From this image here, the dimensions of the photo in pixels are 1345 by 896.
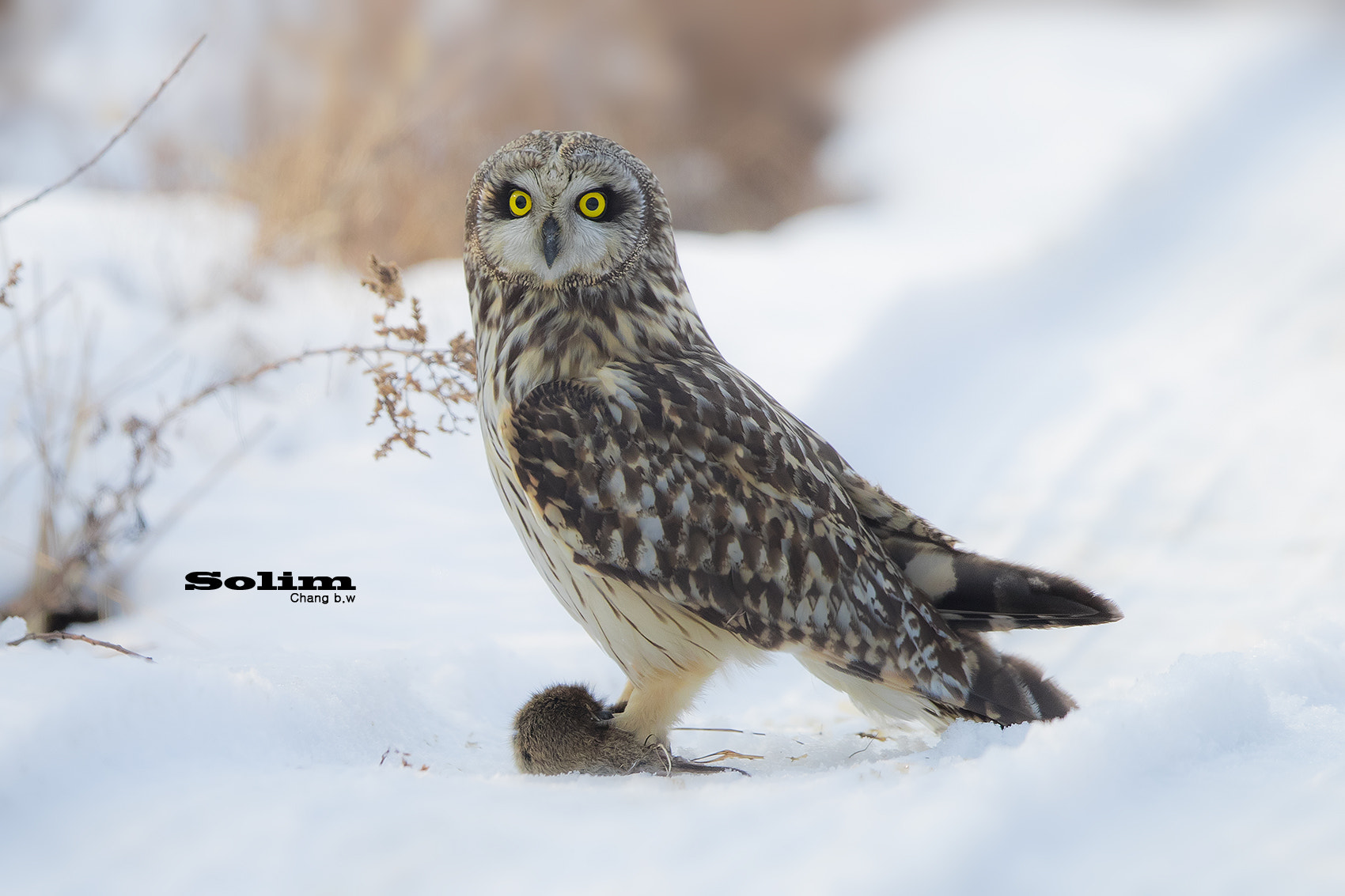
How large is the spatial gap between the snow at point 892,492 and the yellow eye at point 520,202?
3.17 ft

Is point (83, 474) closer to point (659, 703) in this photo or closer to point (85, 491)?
point (85, 491)

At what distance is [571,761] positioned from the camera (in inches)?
75.1

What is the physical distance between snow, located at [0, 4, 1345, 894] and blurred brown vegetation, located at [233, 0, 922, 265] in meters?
0.57

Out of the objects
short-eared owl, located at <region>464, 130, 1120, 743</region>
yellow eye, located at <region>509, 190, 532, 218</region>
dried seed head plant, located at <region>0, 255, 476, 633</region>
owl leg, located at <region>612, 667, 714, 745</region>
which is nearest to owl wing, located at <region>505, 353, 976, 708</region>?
short-eared owl, located at <region>464, 130, 1120, 743</region>

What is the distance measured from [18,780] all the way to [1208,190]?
7.40 meters

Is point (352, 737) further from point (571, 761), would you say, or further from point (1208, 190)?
point (1208, 190)

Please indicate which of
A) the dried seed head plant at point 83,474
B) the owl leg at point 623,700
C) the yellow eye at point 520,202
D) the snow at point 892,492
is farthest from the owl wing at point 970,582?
the dried seed head plant at point 83,474

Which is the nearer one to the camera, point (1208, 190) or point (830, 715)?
point (830, 715)

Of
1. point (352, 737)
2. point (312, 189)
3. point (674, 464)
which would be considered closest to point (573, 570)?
point (674, 464)

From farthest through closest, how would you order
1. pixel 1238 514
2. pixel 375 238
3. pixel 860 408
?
pixel 375 238
pixel 860 408
pixel 1238 514

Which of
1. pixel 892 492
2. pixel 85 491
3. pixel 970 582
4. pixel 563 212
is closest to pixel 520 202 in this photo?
pixel 563 212

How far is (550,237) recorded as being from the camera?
1948 mm

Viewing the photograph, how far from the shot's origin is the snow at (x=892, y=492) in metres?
1.29

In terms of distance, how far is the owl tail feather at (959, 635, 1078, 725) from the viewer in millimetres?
1923
